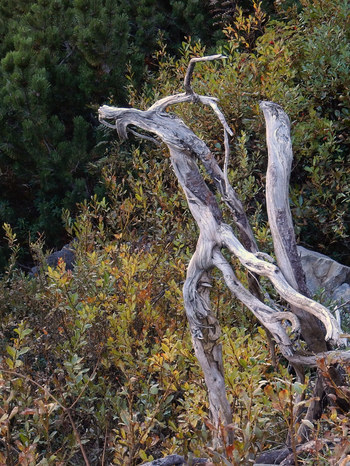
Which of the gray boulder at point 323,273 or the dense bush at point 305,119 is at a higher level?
the dense bush at point 305,119

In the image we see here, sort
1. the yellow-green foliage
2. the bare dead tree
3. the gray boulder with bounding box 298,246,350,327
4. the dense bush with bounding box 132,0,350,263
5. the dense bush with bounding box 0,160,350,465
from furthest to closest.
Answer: the dense bush with bounding box 132,0,350,263 → the gray boulder with bounding box 298,246,350,327 → the yellow-green foliage → the dense bush with bounding box 0,160,350,465 → the bare dead tree

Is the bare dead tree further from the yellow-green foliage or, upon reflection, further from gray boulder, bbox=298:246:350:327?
gray boulder, bbox=298:246:350:327

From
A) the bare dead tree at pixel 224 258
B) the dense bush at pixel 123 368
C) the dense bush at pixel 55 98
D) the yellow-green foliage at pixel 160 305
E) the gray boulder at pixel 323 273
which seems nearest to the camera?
the bare dead tree at pixel 224 258

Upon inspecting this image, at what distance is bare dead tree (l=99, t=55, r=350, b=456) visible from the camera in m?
2.16

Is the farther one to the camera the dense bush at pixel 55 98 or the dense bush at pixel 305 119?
the dense bush at pixel 55 98

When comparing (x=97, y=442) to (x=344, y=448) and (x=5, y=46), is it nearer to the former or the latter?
(x=344, y=448)

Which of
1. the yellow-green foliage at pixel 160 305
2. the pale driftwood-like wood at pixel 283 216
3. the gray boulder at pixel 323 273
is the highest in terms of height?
the pale driftwood-like wood at pixel 283 216

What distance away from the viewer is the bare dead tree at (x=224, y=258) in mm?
2162

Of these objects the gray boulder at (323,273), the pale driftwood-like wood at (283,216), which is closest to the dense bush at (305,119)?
the gray boulder at (323,273)

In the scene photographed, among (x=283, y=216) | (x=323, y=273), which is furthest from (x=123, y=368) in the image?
(x=323, y=273)

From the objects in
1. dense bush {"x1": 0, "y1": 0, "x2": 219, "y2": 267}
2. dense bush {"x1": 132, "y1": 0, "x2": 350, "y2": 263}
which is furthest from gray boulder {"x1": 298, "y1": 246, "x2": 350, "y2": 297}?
dense bush {"x1": 0, "y1": 0, "x2": 219, "y2": 267}

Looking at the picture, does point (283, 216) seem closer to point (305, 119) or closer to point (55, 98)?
point (305, 119)

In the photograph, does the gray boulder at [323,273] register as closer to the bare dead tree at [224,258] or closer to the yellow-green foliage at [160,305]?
the yellow-green foliage at [160,305]

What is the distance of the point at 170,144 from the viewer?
108 inches
